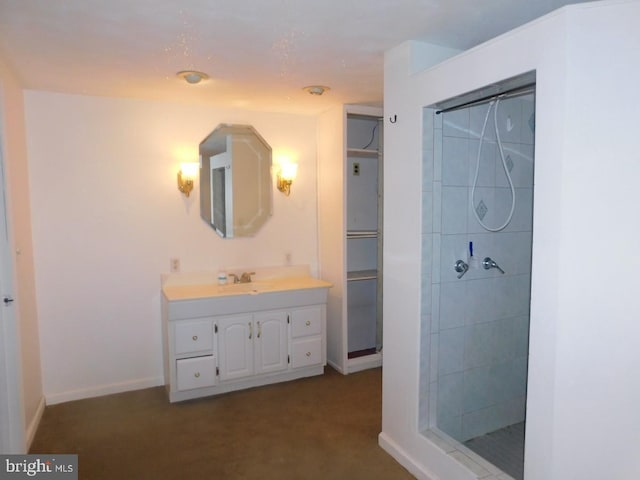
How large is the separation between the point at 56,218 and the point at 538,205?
314cm

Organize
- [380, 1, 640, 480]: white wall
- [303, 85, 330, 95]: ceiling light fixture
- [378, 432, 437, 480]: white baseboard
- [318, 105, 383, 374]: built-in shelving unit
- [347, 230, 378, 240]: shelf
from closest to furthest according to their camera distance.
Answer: [380, 1, 640, 480]: white wall
[378, 432, 437, 480]: white baseboard
[303, 85, 330, 95]: ceiling light fixture
[318, 105, 383, 374]: built-in shelving unit
[347, 230, 378, 240]: shelf

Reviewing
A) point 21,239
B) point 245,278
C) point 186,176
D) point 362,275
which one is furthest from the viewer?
point 362,275

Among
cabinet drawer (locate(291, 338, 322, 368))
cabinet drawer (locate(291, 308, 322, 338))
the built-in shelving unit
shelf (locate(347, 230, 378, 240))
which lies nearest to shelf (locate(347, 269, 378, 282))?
the built-in shelving unit

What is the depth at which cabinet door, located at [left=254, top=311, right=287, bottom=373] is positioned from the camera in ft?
11.0

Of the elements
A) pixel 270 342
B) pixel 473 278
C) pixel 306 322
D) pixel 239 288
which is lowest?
pixel 270 342

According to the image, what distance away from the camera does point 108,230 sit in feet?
10.6

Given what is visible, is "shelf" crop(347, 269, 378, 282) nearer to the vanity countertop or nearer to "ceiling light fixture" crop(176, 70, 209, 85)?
the vanity countertop

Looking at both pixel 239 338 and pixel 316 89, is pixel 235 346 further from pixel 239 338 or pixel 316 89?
pixel 316 89

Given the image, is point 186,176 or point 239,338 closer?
point 239,338

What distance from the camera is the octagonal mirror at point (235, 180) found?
11.7 feet

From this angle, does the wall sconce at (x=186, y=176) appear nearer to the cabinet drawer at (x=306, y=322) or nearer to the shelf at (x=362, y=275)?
the cabinet drawer at (x=306, y=322)

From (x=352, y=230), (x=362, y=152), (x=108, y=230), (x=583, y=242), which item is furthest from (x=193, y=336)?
(x=583, y=242)

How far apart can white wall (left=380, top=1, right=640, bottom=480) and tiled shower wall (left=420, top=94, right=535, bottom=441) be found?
2.19 feet

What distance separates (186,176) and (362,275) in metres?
1.77
